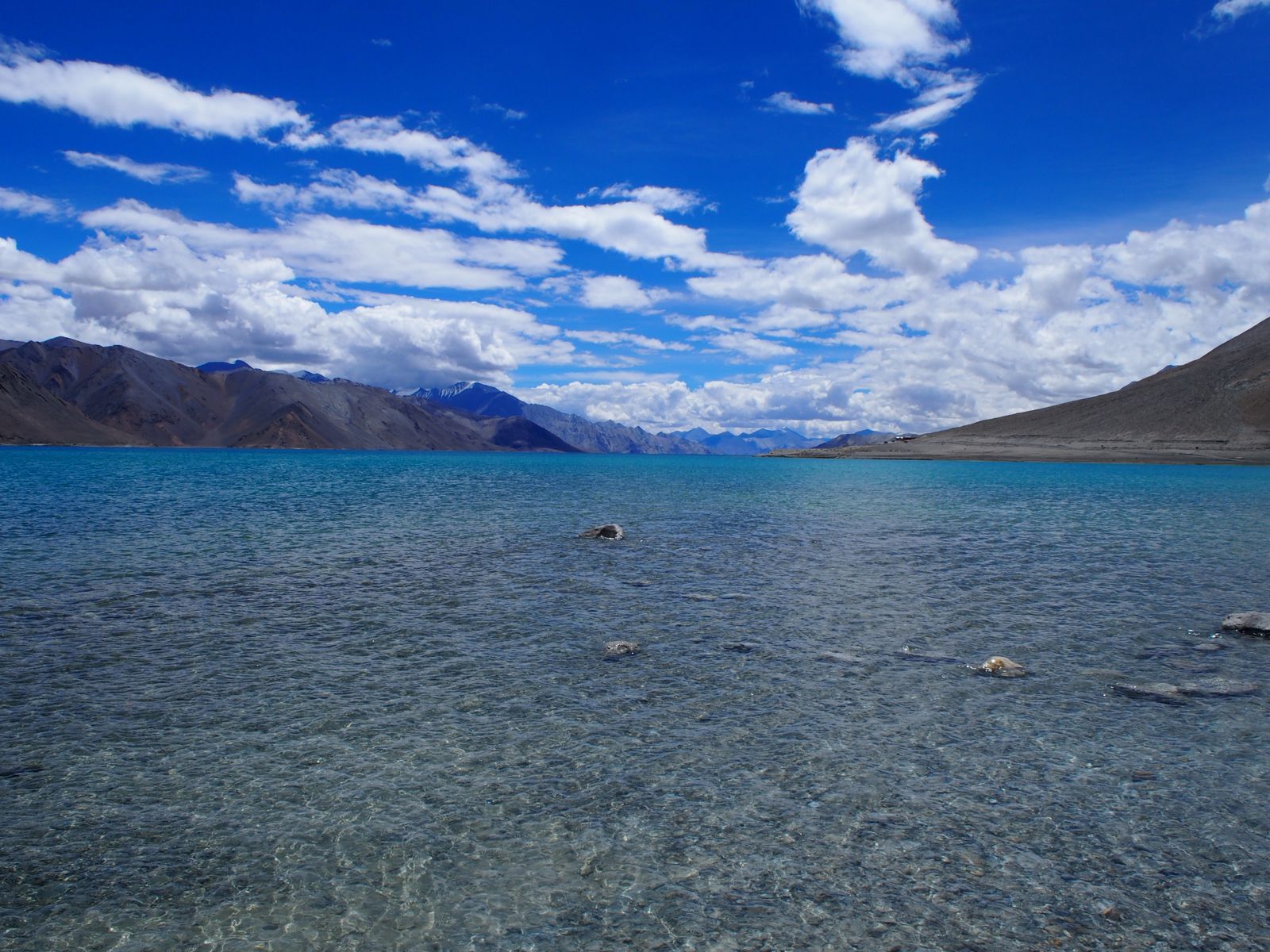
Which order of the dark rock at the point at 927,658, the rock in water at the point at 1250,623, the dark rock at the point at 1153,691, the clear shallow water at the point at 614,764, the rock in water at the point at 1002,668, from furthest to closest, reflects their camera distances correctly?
1. the rock in water at the point at 1250,623
2. the dark rock at the point at 927,658
3. the rock in water at the point at 1002,668
4. the dark rock at the point at 1153,691
5. the clear shallow water at the point at 614,764

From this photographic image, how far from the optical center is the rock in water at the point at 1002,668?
17344 millimetres

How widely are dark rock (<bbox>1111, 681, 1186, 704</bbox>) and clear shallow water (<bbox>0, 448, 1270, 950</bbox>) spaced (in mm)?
370

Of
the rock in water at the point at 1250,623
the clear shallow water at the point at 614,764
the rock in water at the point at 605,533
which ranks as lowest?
the clear shallow water at the point at 614,764

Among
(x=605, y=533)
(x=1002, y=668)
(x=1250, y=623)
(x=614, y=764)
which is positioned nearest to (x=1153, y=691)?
(x=1002, y=668)

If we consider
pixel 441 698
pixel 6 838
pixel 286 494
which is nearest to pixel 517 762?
pixel 441 698

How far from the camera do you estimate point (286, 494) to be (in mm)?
70438

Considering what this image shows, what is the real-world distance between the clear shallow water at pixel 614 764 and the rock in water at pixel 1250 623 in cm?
163

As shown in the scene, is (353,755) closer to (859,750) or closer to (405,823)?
(405,823)

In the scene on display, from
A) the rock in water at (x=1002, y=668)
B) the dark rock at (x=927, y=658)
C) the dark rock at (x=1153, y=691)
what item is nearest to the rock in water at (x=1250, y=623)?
the dark rock at (x=1153, y=691)

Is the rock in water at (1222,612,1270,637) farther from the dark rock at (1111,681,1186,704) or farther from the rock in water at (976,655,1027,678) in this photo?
the rock in water at (976,655,1027,678)

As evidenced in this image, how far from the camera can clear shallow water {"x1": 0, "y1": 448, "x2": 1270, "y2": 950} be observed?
873 centimetres

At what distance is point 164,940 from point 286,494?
68.3 m

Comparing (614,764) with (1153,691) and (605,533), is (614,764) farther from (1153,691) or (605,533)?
(605,533)

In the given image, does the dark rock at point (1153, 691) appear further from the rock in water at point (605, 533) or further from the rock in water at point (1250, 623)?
the rock in water at point (605, 533)
